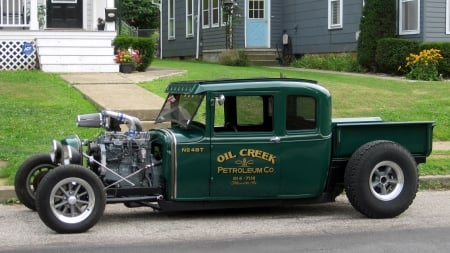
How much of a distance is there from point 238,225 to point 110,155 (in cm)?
158

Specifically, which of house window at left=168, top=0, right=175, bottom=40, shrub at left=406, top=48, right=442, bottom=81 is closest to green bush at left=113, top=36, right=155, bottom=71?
shrub at left=406, top=48, right=442, bottom=81

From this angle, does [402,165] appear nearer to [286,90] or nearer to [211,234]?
[286,90]

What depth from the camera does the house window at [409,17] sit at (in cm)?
2248

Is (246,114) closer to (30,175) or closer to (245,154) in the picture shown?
(245,154)

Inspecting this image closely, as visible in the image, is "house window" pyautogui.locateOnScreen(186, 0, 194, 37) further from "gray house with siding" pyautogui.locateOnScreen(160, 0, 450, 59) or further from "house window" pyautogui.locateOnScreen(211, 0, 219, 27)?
"house window" pyautogui.locateOnScreen(211, 0, 219, 27)

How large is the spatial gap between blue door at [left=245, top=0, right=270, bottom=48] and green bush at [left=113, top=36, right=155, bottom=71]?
814 cm

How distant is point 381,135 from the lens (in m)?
8.30

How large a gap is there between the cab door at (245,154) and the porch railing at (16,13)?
15103 mm

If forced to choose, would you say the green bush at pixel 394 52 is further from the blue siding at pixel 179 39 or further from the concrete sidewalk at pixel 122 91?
the blue siding at pixel 179 39

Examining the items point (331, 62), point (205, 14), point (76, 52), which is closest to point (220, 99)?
point (76, 52)

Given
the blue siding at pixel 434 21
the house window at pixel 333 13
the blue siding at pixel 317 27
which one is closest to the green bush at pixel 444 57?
the blue siding at pixel 434 21

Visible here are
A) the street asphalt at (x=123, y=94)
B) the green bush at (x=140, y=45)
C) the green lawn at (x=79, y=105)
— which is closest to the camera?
the green lawn at (x=79, y=105)

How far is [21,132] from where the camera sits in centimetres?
1249

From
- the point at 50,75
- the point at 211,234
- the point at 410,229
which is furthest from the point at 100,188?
the point at 50,75
